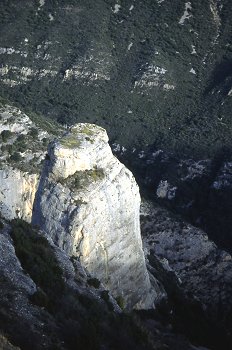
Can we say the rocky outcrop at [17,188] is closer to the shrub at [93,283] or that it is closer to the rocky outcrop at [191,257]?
the rocky outcrop at [191,257]

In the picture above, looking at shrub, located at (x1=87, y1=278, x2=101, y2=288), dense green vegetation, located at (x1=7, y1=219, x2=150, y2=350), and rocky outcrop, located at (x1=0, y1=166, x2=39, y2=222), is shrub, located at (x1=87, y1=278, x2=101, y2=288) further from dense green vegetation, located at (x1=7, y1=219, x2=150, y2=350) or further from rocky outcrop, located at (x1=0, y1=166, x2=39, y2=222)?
rocky outcrop, located at (x1=0, y1=166, x2=39, y2=222)

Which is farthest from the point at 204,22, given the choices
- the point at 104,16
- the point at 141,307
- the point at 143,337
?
the point at 143,337

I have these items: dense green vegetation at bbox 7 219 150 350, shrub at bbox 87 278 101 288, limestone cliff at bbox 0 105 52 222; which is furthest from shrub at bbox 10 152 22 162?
shrub at bbox 87 278 101 288

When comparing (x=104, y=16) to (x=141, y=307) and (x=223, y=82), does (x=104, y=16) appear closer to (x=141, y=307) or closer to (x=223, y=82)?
(x=223, y=82)

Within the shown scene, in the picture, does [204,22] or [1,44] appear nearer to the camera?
[1,44]

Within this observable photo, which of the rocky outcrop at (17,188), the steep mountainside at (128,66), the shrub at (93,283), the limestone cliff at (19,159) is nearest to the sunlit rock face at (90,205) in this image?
the shrub at (93,283)

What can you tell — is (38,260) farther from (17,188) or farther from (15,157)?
(15,157)
